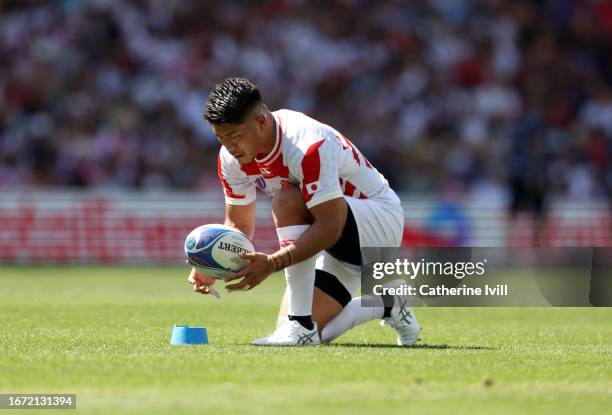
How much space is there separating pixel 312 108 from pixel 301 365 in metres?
14.9

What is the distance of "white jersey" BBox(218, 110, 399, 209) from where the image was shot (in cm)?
720

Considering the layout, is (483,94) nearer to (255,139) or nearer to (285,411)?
(255,139)

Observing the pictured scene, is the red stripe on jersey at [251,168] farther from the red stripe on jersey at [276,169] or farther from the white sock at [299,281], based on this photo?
the white sock at [299,281]

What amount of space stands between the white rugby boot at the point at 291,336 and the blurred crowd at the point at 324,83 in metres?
12.1

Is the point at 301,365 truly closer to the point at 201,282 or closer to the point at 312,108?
the point at 201,282

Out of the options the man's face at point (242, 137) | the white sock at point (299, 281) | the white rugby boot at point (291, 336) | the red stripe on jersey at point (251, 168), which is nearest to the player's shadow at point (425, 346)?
the white rugby boot at point (291, 336)

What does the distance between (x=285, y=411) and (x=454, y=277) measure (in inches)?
156

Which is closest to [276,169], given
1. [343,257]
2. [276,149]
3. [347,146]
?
[276,149]

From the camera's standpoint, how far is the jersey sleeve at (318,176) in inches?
282

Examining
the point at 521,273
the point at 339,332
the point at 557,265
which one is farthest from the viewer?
the point at 557,265

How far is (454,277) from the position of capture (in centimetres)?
865

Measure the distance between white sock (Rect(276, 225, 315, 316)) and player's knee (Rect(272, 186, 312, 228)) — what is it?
1.6 inches

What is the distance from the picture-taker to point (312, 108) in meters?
21.0

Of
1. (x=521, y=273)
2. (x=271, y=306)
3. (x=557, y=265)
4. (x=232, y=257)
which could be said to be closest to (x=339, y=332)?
(x=232, y=257)
